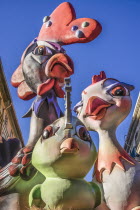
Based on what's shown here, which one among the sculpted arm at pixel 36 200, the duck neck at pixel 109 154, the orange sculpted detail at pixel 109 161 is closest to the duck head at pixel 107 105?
the duck neck at pixel 109 154

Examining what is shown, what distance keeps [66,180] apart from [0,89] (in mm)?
14712

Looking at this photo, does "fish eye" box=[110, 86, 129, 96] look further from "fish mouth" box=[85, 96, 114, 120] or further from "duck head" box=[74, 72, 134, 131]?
"fish mouth" box=[85, 96, 114, 120]


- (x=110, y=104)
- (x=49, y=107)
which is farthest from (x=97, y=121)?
(x=49, y=107)

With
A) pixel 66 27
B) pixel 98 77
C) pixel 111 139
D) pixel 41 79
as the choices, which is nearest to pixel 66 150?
pixel 111 139

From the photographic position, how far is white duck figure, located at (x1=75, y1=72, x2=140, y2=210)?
4.21m

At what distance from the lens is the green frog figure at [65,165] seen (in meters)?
3.51

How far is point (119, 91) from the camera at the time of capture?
466 centimetres

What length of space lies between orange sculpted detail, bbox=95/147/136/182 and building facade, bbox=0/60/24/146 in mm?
13166

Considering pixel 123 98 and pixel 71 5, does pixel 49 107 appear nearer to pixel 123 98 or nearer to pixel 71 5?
pixel 123 98

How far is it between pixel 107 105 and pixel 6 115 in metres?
16.7

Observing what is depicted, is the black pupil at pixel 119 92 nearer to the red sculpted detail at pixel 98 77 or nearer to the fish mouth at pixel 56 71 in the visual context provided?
the red sculpted detail at pixel 98 77

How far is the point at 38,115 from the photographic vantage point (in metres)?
4.49

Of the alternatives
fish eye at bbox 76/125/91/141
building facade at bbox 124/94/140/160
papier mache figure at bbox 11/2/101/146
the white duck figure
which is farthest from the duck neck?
building facade at bbox 124/94/140/160

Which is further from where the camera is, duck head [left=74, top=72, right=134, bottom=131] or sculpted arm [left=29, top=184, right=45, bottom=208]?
duck head [left=74, top=72, right=134, bottom=131]
